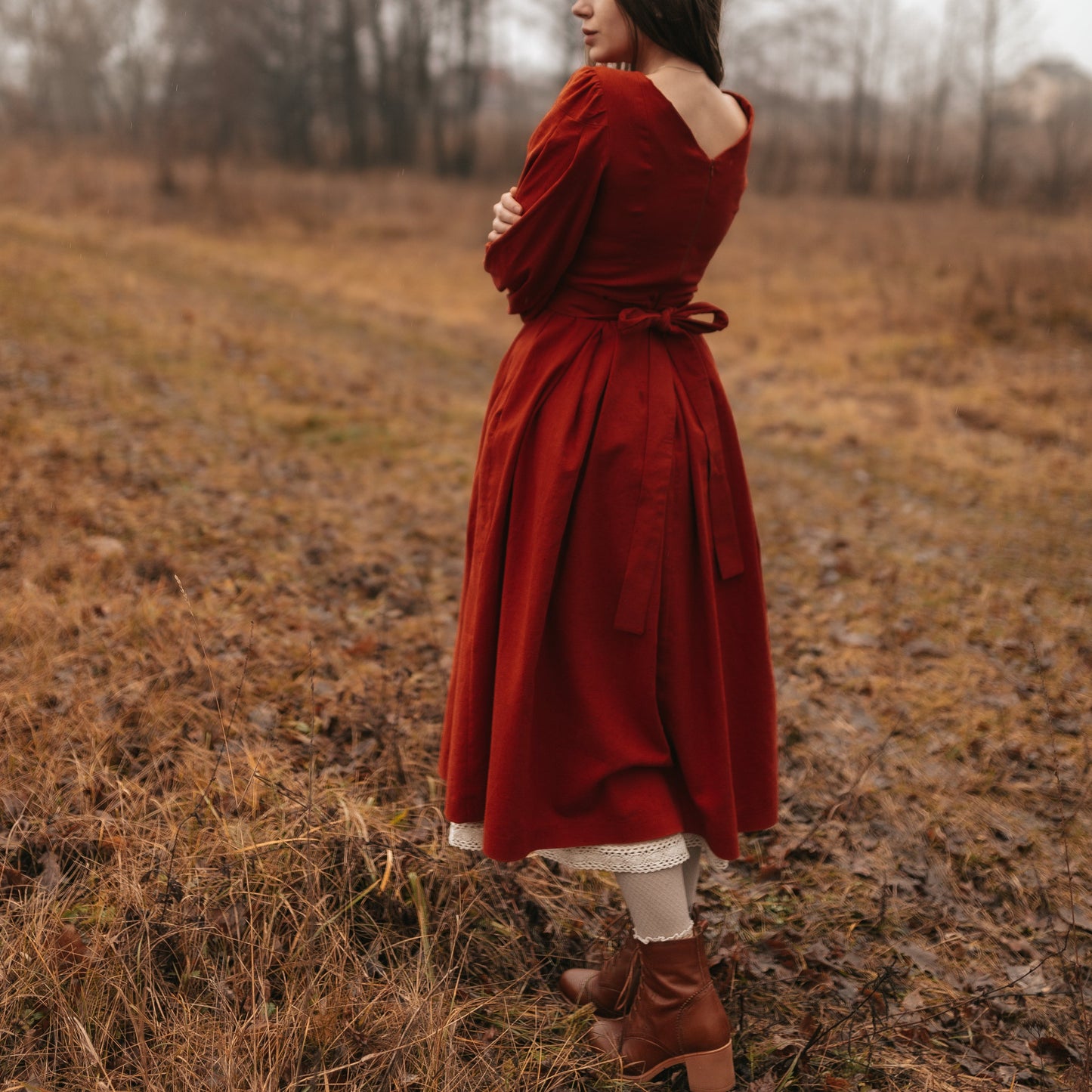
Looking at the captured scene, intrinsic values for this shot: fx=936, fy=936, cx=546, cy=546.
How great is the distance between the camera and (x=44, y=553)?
12.8 feet

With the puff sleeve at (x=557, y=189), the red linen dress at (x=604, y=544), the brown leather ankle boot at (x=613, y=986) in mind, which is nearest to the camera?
the puff sleeve at (x=557, y=189)

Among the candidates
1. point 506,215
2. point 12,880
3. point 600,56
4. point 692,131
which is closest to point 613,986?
point 12,880

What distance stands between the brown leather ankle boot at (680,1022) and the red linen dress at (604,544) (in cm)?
25

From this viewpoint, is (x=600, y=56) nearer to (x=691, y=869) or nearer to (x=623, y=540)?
(x=623, y=540)

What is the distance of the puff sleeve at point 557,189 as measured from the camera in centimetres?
168

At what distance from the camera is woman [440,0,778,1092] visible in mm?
1768

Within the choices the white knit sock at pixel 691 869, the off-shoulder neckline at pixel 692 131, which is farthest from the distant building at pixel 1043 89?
the white knit sock at pixel 691 869

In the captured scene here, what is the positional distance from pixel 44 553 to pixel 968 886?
3.65m

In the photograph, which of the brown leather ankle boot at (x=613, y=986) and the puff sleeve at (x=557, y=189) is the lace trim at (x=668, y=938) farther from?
the puff sleeve at (x=557, y=189)

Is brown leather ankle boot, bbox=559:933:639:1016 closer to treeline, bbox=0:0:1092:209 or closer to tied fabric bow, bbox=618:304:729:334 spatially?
tied fabric bow, bbox=618:304:729:334

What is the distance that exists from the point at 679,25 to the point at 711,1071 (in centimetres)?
206

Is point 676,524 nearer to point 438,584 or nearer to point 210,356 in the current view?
point 438,584

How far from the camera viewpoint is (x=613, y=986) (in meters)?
2.14

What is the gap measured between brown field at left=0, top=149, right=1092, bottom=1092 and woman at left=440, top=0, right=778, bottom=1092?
451 mm
